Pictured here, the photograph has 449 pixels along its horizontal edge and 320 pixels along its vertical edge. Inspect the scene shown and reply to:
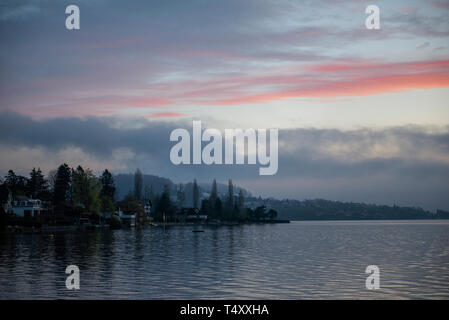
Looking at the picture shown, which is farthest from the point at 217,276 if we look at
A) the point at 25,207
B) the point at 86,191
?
the point at 25,207

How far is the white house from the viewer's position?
564ft

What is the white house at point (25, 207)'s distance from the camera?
17188 cm

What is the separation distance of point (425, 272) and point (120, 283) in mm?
31774

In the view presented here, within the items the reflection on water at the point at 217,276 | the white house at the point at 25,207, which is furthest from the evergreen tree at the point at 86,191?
the reflection on water at the point at 217,276

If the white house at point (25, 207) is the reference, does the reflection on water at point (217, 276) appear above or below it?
below

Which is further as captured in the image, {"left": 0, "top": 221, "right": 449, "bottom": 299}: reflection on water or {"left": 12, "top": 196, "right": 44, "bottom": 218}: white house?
{"left": 12, "top": 196, "right": 44, "bottom": 218}: white house

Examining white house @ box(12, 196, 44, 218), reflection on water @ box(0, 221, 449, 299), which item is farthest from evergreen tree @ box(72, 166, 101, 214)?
reflection on water @ box(0, 221, 449, 299)

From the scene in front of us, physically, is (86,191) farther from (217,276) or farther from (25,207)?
(217,276)

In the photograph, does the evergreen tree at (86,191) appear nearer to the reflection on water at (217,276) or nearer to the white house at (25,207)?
the white house at (25,207)

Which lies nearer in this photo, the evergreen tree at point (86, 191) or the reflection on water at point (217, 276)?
the reflection on water at point (217, 276)

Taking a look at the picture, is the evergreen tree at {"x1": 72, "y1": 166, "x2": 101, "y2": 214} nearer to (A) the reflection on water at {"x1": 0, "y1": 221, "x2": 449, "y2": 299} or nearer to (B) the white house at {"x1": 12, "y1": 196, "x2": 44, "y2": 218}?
(B) the white house at {"x1": 12, "y1": 196, "x2": 44, "y2": 218}

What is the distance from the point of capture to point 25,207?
571 feet

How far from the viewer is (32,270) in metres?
50.9
